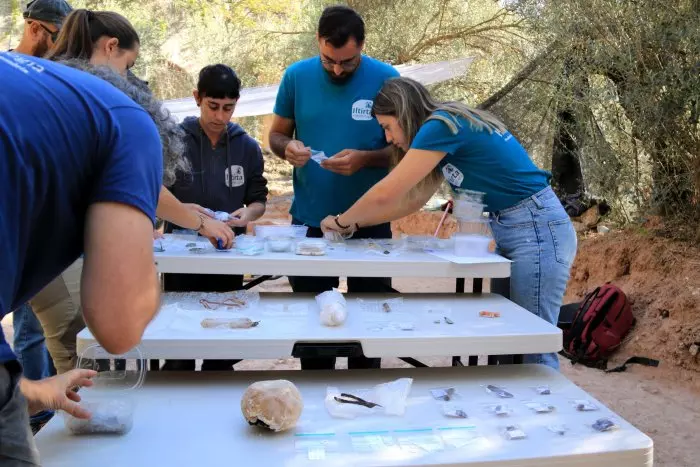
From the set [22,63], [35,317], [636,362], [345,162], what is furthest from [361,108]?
[636,362]

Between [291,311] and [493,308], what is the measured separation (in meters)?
0.71

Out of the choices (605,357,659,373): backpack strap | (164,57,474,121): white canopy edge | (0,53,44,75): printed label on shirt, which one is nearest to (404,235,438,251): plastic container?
(0,53,44,75): printed label on shirt

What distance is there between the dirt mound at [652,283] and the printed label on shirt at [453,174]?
2639 millimetres

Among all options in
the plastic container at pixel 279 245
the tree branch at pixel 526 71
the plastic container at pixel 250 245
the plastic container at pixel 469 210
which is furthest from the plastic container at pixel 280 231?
the tree branch at pixel 526 71

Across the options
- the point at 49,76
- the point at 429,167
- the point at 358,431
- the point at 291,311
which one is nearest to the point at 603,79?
the point at 429,167

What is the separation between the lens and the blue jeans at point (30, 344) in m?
2.77

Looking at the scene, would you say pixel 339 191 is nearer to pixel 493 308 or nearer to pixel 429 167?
pixel 429 167

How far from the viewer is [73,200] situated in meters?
0.97

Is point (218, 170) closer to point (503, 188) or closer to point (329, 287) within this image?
point (329, 287)

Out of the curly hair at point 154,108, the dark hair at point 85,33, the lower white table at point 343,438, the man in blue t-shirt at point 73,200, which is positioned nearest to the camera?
the man in blue t-shirt at point 73,200

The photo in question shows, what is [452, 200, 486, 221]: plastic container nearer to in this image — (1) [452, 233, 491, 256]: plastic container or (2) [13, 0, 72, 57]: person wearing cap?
(1) [452, 233, 491, 256]: plastic container

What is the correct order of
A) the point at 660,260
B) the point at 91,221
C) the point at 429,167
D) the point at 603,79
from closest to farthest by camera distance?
the point at 91,221 < the point at 429,167 < the point at 660,260 < the point at 603,79

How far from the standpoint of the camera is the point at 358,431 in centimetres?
158

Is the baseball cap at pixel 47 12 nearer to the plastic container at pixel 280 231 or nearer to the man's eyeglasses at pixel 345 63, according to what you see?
the man's eyeglasses at pixel 345 63
